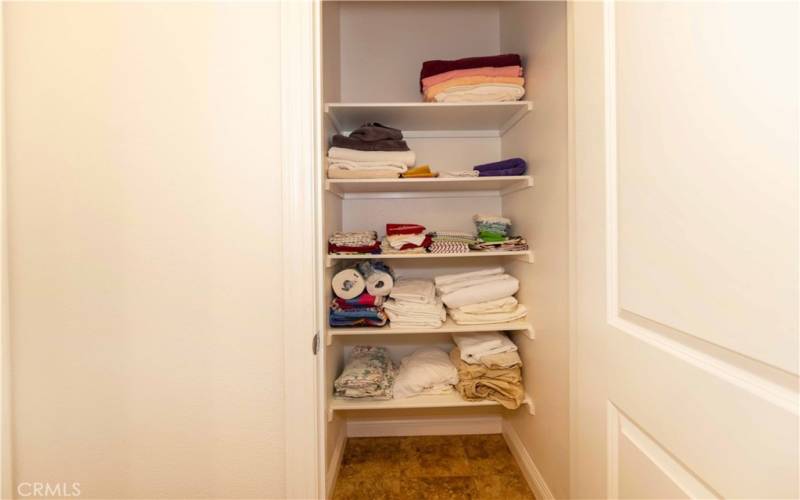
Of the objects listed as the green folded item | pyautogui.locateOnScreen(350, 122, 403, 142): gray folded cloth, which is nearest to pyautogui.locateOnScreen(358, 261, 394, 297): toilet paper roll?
the green folded item

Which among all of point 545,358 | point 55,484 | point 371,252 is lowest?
point 55,484

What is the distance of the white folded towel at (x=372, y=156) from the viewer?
1.48 metres

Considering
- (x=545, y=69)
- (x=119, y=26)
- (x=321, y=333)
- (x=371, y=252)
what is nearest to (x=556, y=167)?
(x=545, y=69)

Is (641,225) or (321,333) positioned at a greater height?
(641,225)

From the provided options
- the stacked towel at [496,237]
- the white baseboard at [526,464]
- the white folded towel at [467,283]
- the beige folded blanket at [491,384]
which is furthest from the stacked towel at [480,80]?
the white baseboard at [526,464]

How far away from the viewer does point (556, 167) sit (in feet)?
3.96

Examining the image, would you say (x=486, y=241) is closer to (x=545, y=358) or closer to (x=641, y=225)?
(x=545, y=358)

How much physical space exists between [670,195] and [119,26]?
1197 millimetres

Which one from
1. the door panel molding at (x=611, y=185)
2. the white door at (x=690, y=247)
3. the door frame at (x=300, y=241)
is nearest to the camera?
the white door at (x=690, y=247)

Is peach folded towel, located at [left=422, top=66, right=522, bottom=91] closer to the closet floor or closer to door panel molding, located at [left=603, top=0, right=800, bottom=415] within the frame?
door panel molding, located at [left=603, top=0, right=800, bottom=415]

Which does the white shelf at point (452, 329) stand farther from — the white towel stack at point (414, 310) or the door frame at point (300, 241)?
the door frame at point (300, 241)

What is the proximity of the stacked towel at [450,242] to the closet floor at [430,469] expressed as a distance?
1026mm

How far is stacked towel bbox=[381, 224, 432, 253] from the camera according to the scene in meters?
1.53

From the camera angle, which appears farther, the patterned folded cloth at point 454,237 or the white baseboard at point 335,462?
the patterned folded cloth at point 454,237
